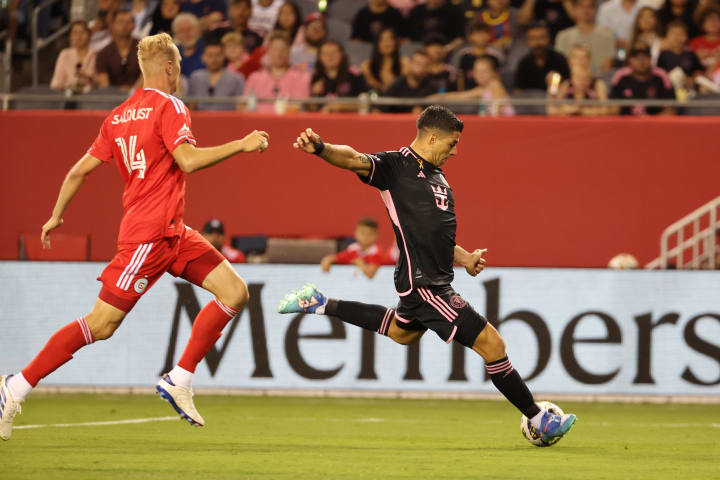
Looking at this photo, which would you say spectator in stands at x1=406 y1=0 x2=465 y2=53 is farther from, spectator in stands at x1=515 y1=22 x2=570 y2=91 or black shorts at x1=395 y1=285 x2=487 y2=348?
black shorts at x1=395 y1=285 x2=487 y2=348

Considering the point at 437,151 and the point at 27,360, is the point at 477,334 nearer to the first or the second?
the point at 437,151

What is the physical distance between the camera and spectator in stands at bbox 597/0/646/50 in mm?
16375

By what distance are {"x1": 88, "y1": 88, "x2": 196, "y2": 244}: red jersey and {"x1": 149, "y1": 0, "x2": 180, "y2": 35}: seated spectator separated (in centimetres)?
943

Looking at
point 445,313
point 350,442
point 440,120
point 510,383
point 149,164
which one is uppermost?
point 440,120

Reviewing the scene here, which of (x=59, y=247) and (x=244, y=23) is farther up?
(x=244, y=23)

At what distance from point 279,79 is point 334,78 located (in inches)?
29.0

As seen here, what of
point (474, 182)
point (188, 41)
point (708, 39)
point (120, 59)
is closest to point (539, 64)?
point (474, 182)

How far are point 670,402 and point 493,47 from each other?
6.05m

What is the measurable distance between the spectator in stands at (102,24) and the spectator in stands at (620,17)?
664cm

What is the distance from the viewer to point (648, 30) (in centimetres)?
1587

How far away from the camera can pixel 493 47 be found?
1623cm

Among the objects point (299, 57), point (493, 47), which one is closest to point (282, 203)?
point (299, 57)

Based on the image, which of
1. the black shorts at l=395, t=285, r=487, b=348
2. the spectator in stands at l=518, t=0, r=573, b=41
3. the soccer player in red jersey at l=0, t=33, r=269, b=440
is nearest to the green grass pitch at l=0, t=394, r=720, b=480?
the soccer player in red jersey at l=0, t=33, r=269, b=440

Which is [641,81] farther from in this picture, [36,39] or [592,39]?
[36,39]
